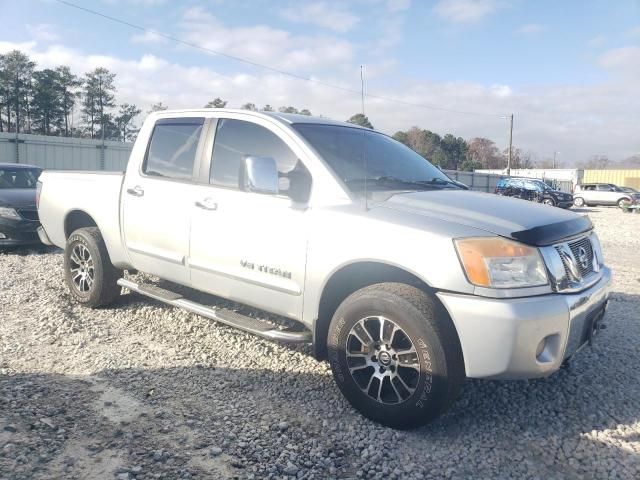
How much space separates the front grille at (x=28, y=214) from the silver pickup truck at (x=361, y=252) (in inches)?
184

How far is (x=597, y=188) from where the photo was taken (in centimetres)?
3562

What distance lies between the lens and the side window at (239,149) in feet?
12.3

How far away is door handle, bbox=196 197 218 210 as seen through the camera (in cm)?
388

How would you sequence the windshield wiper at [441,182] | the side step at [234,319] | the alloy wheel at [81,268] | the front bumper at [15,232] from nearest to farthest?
1. the side step at [234,319]
2. the windshield wiper at [441,182]
3. the alloy wheel at [81,268]
4. the front bumper at [15,232]

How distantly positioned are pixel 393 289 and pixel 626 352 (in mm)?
2707

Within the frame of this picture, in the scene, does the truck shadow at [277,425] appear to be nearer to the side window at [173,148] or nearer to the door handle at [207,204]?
the door handle at [207,204]

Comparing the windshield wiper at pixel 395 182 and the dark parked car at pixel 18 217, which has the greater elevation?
the windshield wiper at pixel 395 182

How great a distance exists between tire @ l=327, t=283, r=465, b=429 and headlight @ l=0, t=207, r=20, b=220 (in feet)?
24.1

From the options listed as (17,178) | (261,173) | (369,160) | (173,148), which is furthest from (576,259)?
(17,178)

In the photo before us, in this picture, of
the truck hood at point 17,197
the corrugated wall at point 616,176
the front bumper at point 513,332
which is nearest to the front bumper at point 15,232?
the truck hood at point 17,197

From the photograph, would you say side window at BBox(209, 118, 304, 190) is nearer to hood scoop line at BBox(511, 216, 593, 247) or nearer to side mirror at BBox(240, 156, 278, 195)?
side mirror at BBox(240, 156, 278, 195)

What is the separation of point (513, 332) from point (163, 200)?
2946 millimetres

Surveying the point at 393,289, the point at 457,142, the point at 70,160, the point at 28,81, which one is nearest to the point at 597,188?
the point at 457,142

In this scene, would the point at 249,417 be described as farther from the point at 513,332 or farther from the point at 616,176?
the point at 616,176
